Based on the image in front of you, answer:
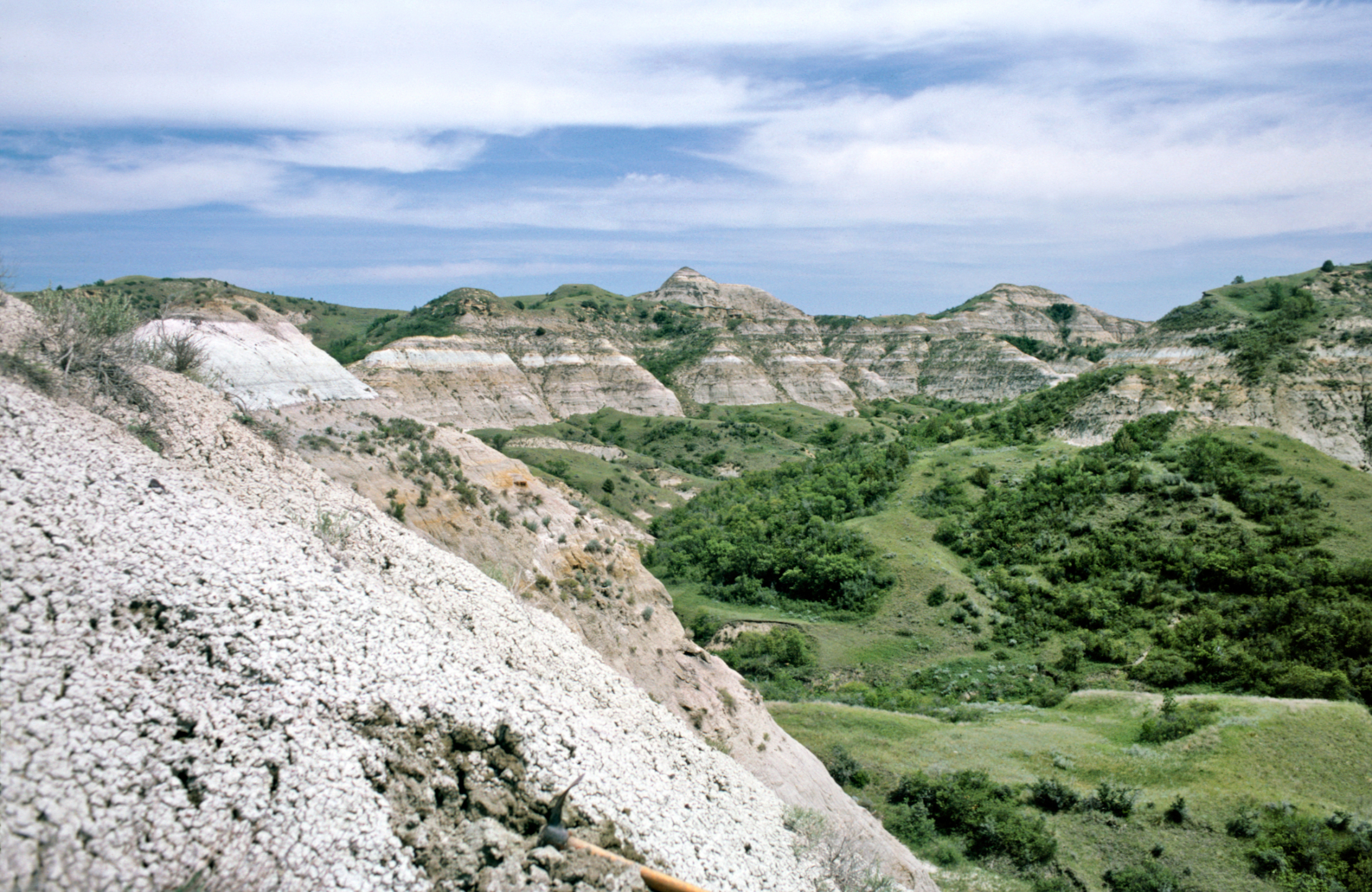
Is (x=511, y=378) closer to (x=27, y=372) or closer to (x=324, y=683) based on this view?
(x=27, y=372)

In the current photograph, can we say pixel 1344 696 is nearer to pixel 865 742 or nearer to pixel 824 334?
pixel 865 742

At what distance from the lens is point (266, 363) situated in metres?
18.3

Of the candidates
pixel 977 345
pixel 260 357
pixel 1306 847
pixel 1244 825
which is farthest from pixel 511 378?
pixel 977 345

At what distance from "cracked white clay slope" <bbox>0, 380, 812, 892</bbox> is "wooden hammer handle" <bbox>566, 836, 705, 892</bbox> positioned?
0.56m

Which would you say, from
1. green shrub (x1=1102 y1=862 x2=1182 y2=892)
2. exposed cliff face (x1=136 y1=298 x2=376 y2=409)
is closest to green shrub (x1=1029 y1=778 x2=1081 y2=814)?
green shrub (x1=1102 y1=862 x2=1182 y2=892)

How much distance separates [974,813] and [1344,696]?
50.8ft

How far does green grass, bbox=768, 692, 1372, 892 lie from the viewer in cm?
1546

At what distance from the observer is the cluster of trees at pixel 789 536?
35.9m

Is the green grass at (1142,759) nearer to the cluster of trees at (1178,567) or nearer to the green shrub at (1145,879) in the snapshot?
the green shrub at (1145,879)

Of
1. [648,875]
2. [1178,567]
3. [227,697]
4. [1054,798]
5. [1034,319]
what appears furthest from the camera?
[1034,319]

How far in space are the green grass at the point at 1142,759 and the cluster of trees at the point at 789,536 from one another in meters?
12.1

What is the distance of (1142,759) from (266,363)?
2709cm

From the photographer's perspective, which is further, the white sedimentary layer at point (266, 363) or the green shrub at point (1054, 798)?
the green shrub at point (1054, 798)

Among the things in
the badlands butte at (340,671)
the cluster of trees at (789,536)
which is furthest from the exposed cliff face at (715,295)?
the badlands butte at (340,671)
